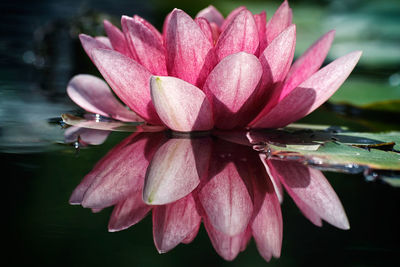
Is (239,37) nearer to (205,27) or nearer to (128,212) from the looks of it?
(205,27)

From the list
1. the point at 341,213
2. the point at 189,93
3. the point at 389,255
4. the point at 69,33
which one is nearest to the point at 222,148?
the point at 189,93

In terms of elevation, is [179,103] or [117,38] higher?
[117,38]

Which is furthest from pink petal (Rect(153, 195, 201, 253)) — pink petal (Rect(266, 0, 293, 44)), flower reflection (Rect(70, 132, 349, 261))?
pink petal (Rect(266, 0, 293, 44))

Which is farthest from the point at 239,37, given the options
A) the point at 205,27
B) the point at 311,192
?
the point at 311,192

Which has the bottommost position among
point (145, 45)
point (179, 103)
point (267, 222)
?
point (267, 222)

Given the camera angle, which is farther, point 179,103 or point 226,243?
point 179,103

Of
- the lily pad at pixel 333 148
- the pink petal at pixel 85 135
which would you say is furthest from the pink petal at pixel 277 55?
the pink petal at pixel 85 135

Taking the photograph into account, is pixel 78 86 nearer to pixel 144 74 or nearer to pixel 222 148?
pixel 144 74
